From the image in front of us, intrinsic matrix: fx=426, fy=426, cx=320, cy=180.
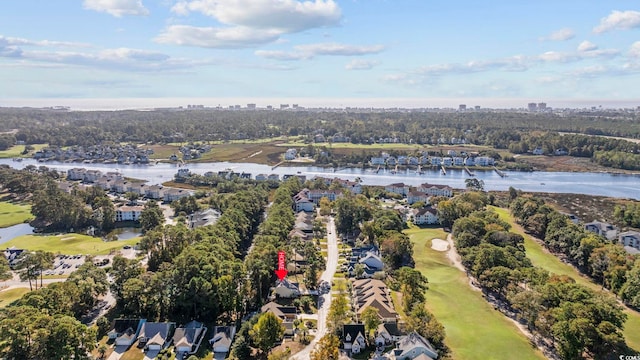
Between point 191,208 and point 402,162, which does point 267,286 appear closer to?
point 191,208

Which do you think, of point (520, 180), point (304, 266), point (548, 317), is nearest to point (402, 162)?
point (520, 180)

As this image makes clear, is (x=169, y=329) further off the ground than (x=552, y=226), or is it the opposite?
(x=552, y=226)

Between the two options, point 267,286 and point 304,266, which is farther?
point 304,266

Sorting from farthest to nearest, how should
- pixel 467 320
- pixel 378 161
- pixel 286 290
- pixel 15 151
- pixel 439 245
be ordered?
1. pixel 15 151
2. pixel 378 161
3. pixel 439 245
4. pixel 286 290
5. pixel 467 320

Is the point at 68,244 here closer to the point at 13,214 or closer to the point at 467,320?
the point at 13,214

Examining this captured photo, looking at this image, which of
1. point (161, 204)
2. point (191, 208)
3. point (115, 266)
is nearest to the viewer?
point (115, 266)

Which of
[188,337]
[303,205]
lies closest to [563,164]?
[303,205]

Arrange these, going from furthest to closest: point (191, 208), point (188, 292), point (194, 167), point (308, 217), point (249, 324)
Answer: point (194, 167)
point (191, 208)
point (308, 217)
point (188, 292)
point (249, 324)
